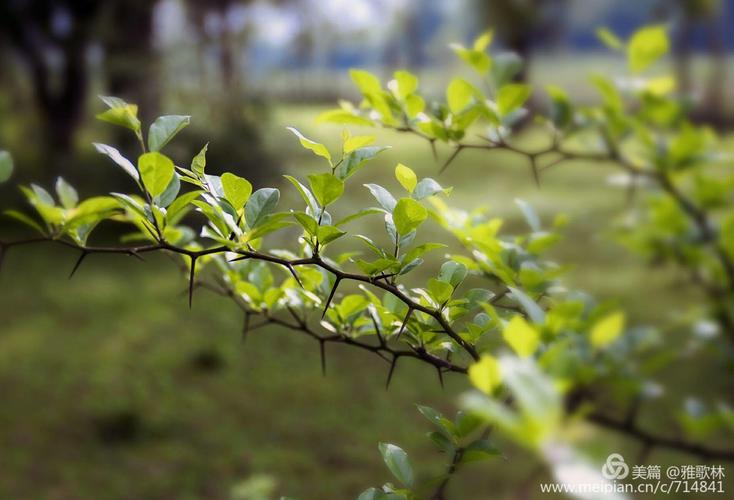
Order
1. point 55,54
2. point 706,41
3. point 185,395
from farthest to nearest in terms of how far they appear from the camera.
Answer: point 706,41
point 55,54
point 185,395

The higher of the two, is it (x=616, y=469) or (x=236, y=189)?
(x=236, y=189)

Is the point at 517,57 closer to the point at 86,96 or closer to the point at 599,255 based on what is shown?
the point at 599,255

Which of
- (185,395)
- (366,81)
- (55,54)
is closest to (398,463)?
(366,81)

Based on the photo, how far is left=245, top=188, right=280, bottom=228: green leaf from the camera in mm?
311

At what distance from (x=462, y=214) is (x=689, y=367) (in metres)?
1.78

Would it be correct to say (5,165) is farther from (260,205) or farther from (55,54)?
(55,54)

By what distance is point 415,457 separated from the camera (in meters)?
1.58

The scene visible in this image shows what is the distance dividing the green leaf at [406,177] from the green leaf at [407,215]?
0.02 m

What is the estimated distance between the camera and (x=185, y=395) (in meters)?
1.85

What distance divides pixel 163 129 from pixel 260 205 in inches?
2.3

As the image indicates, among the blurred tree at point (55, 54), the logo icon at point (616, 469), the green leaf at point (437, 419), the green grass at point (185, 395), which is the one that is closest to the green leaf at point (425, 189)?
the green leaf at point (437, 419)

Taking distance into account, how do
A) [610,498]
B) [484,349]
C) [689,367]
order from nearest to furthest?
[610,498] < [484,349] < [689,367]

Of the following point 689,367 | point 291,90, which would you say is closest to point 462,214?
point 689,367

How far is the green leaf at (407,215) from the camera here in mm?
301
